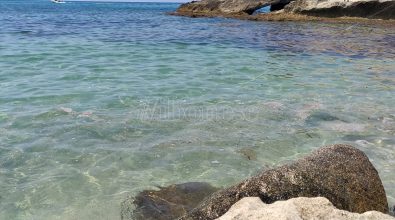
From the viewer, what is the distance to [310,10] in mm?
36312

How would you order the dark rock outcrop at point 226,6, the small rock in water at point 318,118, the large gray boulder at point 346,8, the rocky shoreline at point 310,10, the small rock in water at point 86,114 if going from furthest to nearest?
1. the dark rock outcrop at point 226,6
2. the rocky shoreline at point 310,10
3. the large gray boulder at point 346,8
4. the small rock in water at point 86,114
5. the small rock in water at point 318,118

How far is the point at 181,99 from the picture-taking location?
9672mm

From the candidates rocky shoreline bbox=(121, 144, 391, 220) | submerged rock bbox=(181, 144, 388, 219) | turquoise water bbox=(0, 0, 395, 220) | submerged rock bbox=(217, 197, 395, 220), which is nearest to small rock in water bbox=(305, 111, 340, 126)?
turquoise water bbox=(0, 0, 395, 220)

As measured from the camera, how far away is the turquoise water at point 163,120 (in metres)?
5.80

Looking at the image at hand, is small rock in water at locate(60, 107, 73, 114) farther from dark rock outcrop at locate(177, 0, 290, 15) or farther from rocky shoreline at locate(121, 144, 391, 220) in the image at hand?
dark rock outcrop at locate(177, 0, 290, 15)

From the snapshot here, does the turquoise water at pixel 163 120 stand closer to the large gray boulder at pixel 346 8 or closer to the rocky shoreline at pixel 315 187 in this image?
the rocky shoreline at pixel 315 187

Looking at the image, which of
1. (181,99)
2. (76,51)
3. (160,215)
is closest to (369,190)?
(160,215)

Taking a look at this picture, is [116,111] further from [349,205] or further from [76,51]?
[76,51]

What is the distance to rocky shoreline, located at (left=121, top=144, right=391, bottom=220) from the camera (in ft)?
12.9

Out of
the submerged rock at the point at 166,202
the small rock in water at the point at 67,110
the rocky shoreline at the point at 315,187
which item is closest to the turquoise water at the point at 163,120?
the small rock in water at the point at 67,110

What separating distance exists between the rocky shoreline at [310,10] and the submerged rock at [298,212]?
3087cm

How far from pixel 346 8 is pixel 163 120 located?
3012 centimetres

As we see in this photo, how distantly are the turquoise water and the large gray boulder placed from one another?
1851 cm

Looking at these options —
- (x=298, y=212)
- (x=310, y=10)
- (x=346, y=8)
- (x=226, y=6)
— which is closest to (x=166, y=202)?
(x=298, y=212)
